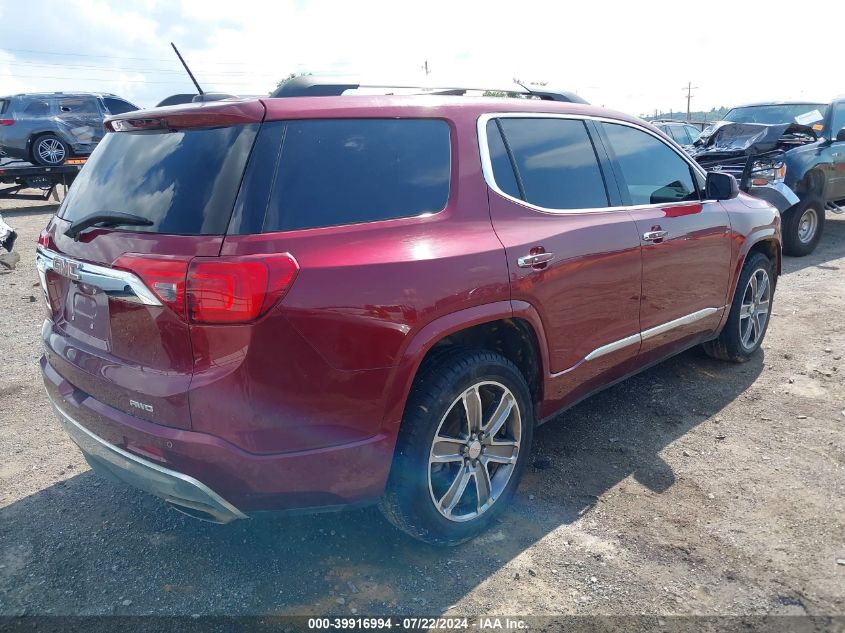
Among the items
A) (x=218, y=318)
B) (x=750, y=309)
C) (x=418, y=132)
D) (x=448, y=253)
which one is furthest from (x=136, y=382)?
(x=750, y=309)

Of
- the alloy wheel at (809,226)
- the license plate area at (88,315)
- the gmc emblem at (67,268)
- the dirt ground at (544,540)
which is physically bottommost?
the dirt ground at (544,540)

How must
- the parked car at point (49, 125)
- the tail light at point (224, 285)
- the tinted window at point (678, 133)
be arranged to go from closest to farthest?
the tail light at point (224, 285) < the parked car at point (49, 125) < the tinted window at point (678, 133)

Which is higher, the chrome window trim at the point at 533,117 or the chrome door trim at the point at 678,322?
the chrome window trim at the point at 533,117

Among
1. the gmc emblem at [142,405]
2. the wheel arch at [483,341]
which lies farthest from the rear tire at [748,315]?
A: the gmc emblem at [142,405]

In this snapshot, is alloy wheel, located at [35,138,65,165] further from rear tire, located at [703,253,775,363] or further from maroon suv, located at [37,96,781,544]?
rear tire, located at [703,253,775,363]

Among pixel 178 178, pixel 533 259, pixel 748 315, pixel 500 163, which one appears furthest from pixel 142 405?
pixel 748 315

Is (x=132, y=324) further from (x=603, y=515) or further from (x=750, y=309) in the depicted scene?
(x=750, y=309)

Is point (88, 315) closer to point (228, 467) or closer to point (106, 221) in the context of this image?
point (106, 221)

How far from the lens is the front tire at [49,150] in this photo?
1456cm

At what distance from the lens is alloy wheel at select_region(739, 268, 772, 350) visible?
4.66m

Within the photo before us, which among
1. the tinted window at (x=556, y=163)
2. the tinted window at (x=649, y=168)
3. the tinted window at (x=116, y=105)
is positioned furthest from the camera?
the tinted window at (x=116, y=105)

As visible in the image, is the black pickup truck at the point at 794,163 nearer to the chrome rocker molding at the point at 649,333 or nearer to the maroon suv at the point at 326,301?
the chrome rocker molding at the point at 649,333

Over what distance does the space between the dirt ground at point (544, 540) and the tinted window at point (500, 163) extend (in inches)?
58.9

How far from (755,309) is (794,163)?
4.75 metres
